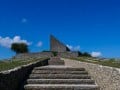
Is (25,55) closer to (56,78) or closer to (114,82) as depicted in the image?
(56,78)

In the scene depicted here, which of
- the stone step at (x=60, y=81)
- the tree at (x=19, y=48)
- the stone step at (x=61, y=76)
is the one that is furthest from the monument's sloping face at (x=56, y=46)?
the stone step at (x=60, y=81)

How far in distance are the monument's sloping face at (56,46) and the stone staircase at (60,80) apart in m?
31.5

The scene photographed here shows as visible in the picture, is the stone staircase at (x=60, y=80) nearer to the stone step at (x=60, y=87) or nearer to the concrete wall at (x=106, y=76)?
the stone step at (x=60, y=87)

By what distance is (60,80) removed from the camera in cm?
1452

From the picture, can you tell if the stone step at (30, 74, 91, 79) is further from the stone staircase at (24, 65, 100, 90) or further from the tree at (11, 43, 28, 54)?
the tree at (11, 43, 28, 54)

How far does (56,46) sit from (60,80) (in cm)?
3547

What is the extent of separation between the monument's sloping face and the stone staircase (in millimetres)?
31546

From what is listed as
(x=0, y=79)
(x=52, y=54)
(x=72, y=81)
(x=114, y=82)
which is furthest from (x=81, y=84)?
(x=52, y=54)

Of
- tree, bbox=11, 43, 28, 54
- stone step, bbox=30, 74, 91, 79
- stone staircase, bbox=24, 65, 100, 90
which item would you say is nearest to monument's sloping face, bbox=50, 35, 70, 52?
tree, bbox=11, 43, 28, 54

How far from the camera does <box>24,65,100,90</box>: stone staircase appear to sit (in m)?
13.4

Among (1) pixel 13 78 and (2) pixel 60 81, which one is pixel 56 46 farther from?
(1) pixel 13 78

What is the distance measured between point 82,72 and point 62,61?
15602 millimetres

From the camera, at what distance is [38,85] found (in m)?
13.6

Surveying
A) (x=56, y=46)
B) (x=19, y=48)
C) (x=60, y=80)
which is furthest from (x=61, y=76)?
(x=19, y=48)
